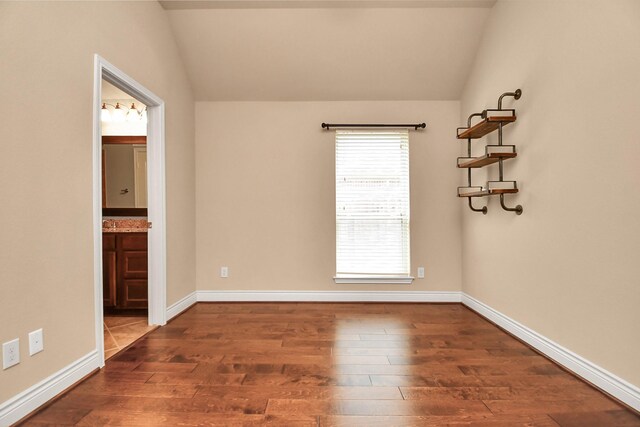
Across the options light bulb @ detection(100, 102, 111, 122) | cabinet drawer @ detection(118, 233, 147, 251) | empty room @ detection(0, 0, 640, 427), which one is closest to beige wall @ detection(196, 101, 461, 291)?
empty room @ detection(0, 0, 640, 427)

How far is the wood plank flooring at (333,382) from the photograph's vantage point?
5.69 ft

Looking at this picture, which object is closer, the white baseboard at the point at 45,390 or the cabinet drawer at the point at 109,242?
the white baseboard at the point at 45,390

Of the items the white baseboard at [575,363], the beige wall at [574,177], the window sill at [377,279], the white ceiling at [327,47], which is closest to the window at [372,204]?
the window sill at [377,279]

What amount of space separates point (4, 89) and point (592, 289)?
334 centimetres

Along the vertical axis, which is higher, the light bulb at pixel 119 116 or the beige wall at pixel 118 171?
the light bulb at pixel 119 116

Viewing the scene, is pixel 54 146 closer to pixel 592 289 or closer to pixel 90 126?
pixel 90 126

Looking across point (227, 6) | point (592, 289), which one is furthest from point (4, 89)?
point (592, 289)

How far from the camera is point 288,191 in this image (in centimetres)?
404

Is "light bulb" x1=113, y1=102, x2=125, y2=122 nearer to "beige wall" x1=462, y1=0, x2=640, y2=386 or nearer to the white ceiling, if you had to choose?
the white ceiling

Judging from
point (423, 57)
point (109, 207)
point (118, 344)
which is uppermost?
point (423, 57)

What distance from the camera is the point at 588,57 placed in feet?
6.89

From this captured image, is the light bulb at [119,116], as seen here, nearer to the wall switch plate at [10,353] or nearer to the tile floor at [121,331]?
the tile floor at [121,331]

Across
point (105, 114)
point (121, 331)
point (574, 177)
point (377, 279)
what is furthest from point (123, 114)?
point (574, 177)

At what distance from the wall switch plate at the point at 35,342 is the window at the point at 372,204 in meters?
2.73
